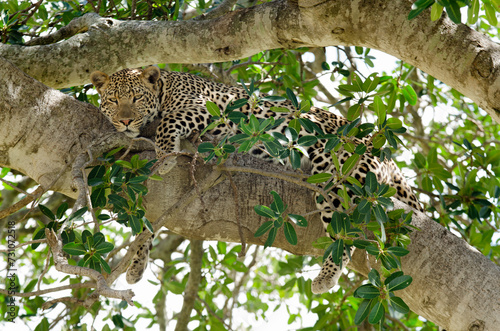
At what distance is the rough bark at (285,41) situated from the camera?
295cm

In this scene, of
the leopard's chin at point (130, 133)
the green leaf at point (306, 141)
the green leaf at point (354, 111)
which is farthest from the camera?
the leopard's chin at point (130, 133)

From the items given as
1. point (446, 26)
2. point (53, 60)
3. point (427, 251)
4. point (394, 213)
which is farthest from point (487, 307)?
point (53, 60)

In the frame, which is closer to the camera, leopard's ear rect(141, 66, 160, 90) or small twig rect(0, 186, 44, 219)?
small twig rect(0, 186, 44, 219)

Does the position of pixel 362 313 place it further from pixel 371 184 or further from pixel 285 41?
pixel 285 41

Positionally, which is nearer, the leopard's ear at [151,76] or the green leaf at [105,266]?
the green leaf at [105,266]

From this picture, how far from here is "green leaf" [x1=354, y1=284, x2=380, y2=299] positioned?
2725 mm

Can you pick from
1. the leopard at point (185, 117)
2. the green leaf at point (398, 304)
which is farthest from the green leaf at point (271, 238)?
the leopard at point (185, 117)

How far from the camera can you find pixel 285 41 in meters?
3.61

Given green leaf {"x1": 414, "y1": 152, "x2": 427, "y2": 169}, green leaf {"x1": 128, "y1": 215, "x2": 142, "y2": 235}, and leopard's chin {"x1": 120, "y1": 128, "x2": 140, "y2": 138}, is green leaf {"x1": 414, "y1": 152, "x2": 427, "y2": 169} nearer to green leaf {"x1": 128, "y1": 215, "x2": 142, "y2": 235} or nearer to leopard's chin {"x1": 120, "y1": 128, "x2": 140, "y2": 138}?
leopard's chin {"x1": 120, "y1": 128, "x2": 140, "y2": 138}

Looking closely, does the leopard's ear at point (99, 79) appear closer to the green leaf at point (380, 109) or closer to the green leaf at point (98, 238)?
the green leaf at point (98, 238)

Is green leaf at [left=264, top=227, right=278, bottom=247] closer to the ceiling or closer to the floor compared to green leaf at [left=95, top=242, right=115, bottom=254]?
closer to the ceiling

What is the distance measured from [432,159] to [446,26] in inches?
64.6

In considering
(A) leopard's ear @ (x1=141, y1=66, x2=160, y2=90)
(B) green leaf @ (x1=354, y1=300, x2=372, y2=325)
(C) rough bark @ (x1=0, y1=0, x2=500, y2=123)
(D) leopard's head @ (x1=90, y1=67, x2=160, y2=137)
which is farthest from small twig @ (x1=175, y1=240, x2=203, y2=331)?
(B) green leaf @ (x1=354, y1=300, x2=372, y2=325)

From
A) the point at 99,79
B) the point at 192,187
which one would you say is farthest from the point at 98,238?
the point at 99,79
